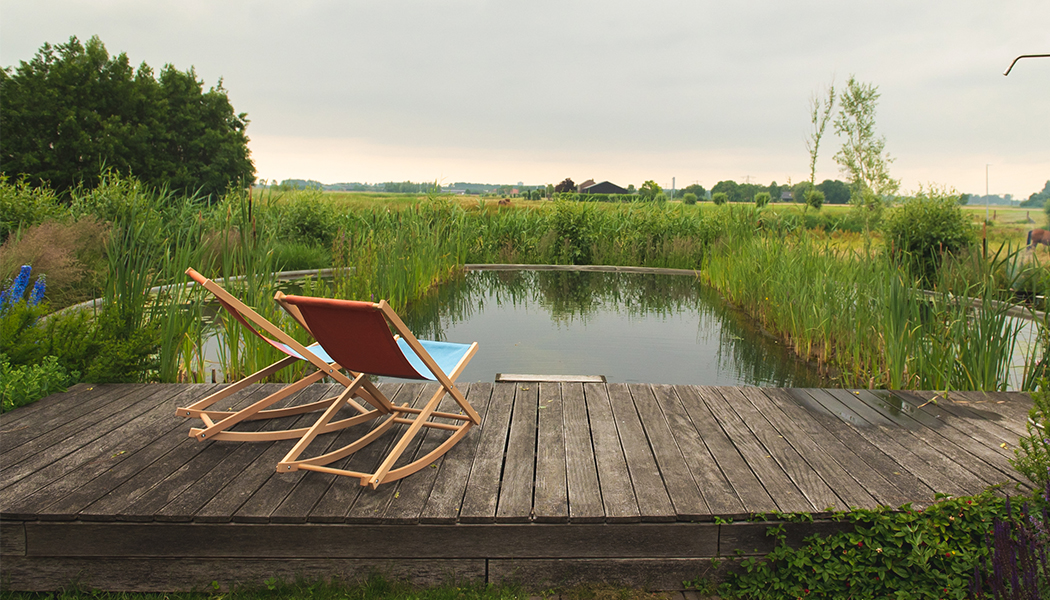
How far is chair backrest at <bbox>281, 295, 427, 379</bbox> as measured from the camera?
7.24 feet

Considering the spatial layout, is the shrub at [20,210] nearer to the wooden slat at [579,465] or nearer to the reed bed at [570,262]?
the reed bed at [570,262]

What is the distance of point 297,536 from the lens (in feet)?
6.81

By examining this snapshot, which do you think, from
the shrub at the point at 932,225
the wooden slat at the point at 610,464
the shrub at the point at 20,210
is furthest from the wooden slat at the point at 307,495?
the shrub at the point at 932,225

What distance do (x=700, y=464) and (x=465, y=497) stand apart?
992 millimetres

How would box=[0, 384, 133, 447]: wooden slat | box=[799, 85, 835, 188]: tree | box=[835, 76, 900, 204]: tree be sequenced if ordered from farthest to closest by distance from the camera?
box=[835, 76, 900, 204]: tree
box=[799, 85, 835, 188]: tree
box=[0, 384, 133, 447]: wooden slat

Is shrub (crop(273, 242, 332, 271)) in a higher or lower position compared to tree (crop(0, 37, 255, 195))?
lower

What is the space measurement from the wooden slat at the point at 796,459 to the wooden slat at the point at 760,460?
0.02 meters

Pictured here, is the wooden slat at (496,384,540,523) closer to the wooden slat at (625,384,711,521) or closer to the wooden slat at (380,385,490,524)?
the wooden slat at (380,385,490,524)

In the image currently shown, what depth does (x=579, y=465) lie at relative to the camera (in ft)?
8.23

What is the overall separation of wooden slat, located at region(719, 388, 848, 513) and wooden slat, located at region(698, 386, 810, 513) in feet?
0.08

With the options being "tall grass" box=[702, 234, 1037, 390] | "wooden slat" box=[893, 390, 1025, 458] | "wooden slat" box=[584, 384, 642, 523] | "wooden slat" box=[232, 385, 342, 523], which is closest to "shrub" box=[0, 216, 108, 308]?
"wooden slat" box=[232, 385, 342, 523]

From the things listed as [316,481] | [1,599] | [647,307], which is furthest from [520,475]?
[647,307]

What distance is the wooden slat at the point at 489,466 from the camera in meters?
2.11

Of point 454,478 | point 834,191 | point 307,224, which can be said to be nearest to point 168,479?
point 454,478
